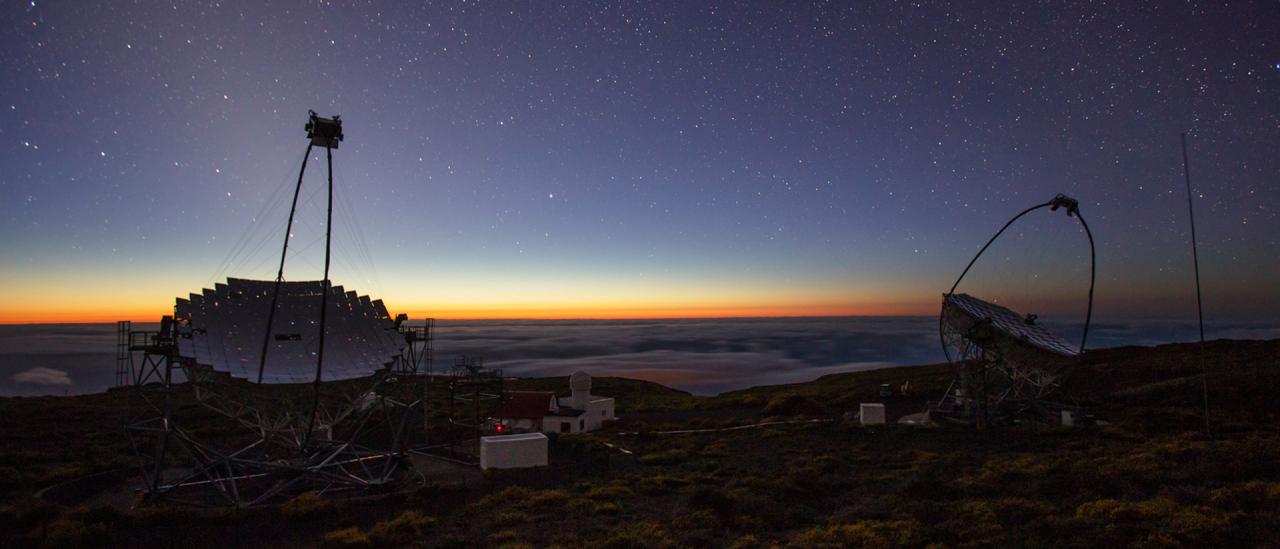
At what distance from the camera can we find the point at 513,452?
23688mm

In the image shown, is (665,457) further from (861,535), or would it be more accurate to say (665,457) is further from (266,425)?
(266,425)

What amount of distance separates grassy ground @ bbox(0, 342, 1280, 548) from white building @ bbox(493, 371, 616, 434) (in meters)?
2.58

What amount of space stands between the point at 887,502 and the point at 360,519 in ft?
47.1

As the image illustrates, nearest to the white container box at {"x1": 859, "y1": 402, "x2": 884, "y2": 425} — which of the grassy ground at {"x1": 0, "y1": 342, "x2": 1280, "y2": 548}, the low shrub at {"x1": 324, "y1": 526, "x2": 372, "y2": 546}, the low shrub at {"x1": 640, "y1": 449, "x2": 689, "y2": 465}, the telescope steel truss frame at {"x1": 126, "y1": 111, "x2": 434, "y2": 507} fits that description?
the grassy ground at {"x1": 0, "y1": 342, "x2": 1280, "y2": 548}

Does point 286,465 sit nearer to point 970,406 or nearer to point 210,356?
point 210,356

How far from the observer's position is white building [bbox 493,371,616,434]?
3291 cm

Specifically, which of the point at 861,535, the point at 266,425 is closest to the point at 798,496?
the point at 861,535

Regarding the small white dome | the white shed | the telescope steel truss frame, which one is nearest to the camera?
the telescope steel truss frame

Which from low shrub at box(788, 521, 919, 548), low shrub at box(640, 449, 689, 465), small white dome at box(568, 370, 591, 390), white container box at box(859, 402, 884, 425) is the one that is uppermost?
small white dome at box(568, 370, 591, 390)

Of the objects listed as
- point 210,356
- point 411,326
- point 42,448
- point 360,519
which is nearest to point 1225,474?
point 360,519

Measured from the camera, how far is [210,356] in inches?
715

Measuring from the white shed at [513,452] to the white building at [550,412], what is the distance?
27.5ft

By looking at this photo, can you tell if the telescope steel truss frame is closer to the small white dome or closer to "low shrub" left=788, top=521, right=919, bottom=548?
"low shrub" left=788, top=521, right=919, bottom=548

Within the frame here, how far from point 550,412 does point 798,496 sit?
57.4 feet
